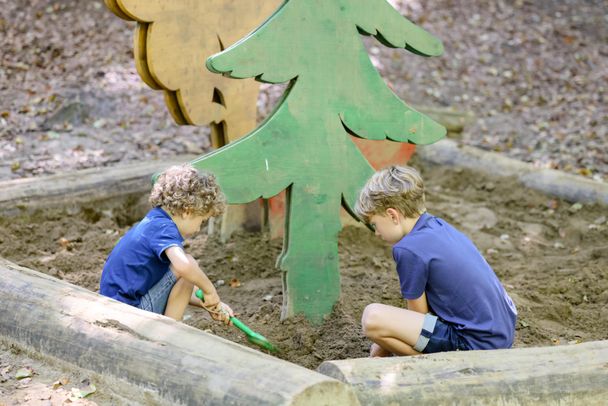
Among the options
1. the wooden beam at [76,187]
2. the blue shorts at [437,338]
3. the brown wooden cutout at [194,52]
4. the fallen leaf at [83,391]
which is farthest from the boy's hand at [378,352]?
the wooden beam at [76,187]

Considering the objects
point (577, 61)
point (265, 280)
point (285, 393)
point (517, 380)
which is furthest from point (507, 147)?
point (285, 393)

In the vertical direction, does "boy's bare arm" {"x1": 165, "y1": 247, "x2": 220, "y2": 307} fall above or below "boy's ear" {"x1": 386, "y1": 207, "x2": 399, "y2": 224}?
below

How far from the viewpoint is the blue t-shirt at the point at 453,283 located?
314 centimetres

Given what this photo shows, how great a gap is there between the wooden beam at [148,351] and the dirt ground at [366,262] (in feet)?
0.75

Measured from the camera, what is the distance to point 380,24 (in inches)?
149

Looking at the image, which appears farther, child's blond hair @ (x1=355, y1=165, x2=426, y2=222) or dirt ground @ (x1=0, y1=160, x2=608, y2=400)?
dirt ground @ (x1=0, y1=160, x2=608, y2=400)

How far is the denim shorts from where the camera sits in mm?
3500

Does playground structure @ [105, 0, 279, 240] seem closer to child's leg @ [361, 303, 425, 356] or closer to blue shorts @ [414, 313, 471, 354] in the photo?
child's leg @ [361, 303, 425, 356]

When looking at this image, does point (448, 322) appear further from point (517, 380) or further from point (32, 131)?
point (32, 131)

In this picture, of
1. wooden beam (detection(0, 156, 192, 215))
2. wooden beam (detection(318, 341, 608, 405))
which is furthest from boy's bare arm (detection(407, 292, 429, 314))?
wooden beam (detection(0, 156, 192, 215))

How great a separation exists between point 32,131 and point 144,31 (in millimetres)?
2752

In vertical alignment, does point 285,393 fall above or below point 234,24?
below

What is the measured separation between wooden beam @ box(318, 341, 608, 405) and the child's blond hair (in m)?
0.64

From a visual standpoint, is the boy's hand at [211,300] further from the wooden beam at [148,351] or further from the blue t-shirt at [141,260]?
the wooden beam at [148,351]
